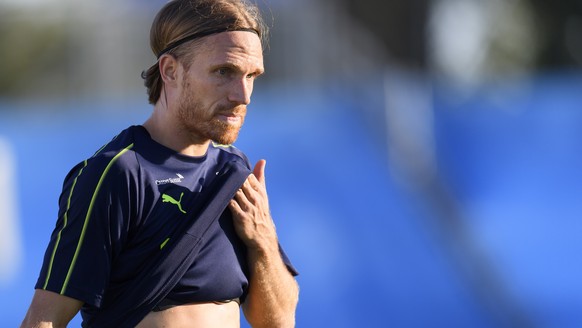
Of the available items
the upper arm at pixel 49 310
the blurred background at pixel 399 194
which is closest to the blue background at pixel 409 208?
the blurred background at pixel 399 194

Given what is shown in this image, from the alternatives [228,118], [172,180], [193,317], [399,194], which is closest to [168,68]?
[228,118]

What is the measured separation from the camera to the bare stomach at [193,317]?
127 inches

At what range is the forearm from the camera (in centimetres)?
352

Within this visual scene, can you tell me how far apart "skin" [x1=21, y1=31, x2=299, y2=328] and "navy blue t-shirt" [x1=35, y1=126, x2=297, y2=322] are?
0.05m

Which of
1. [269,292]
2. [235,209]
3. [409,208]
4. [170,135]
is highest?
[170,135]

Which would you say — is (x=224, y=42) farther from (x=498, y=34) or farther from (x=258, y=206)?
(x=498, y=34)

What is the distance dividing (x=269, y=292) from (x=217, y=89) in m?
0.77

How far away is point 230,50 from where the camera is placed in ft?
11.0

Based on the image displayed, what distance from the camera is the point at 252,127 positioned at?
6.87 metres

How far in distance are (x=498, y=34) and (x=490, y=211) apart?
13029 mm

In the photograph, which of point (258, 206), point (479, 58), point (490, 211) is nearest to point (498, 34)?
point (479, 58)

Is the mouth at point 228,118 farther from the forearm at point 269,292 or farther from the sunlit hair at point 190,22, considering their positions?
the forearm at point 269,292

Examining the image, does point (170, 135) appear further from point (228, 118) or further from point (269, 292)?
→ point (269, 292)

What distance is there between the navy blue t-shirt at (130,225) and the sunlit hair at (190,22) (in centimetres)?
30
